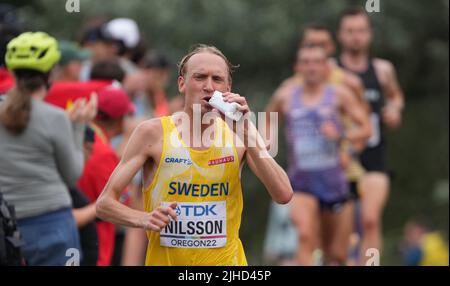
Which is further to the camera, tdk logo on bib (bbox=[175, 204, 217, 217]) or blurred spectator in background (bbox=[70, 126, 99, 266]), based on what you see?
blurred spectator in background (bbox=[70, 126, 99, 266])

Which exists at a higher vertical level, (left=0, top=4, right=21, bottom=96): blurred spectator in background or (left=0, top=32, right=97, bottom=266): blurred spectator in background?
(left=0, top=4, right=21, bottom=96): blurred spectator in background

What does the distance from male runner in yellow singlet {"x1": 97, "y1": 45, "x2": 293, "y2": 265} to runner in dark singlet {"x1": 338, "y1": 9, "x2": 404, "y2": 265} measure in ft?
22.8

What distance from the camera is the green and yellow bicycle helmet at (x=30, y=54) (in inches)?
379

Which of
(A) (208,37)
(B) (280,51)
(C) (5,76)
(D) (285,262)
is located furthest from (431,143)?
(C) (5,76)

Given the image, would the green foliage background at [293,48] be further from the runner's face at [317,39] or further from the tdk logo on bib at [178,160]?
the tdk logo on bib at [178,160]

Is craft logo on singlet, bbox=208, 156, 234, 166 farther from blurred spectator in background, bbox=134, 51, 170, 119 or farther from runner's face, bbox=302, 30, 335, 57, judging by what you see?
blurred spectator in background, bbox=134, 51, 170, 119

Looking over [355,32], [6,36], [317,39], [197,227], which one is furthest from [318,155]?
[197,227]

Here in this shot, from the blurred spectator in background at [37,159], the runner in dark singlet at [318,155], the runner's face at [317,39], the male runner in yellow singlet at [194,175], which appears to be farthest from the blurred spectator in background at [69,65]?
the male runner in yellow singlet at [194,175]

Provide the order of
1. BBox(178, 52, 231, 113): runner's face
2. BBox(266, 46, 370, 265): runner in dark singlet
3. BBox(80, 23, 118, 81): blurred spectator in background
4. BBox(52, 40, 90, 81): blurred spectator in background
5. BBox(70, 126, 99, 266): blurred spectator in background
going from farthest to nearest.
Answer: BBox(80, 23, 118, 81): blurred spectator in background → BBox(266, 46, 370, 265): runner in dark singlet → BBox(52, 40, 90, 81): blurred spectator in background → BBox(70, 126, 99, 266): blurred spectator in background → BBox(178, 52, 231, 113): runner's face

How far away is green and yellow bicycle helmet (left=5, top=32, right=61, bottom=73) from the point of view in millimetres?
9617

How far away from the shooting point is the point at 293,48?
21.5m

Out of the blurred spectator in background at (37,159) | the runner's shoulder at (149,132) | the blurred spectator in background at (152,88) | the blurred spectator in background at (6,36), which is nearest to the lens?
the runner's shoulder at (149,132)

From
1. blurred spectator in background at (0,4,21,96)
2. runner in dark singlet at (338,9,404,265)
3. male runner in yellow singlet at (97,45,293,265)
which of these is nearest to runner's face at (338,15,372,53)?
runner in dark singlet at (338,9,404,265)
